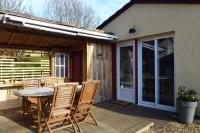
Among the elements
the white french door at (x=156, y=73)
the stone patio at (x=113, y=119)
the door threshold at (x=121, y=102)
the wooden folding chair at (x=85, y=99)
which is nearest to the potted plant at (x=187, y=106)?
the stone patio at (x=113, y=119)

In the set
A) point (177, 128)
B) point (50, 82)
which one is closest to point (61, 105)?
point (177, 128)

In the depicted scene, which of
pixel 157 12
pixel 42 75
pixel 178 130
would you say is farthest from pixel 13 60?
pixel 178 130

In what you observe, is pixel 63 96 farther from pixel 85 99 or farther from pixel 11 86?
pixel 11 86

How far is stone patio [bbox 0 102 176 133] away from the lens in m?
5.42

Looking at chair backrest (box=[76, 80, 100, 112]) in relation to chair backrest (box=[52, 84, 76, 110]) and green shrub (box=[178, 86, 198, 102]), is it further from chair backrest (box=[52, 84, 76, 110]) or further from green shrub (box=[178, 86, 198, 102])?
green shrub (box=[178, 86, 198, 102])

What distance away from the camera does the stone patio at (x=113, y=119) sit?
542 centimetres

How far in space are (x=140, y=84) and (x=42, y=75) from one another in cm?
399

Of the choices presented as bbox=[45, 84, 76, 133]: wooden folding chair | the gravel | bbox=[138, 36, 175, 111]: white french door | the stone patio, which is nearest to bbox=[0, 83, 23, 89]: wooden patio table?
the stone patio

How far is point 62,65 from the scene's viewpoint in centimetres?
967

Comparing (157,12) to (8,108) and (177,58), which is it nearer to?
(177,58)

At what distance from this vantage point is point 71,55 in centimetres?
1001

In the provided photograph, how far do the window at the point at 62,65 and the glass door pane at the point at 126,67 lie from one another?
8.23 feet

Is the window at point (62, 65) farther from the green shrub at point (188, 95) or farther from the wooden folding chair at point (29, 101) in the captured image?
the green shrub at point (188, 95)

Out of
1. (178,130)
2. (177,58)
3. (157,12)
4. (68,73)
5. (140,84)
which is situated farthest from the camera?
(68,73)
